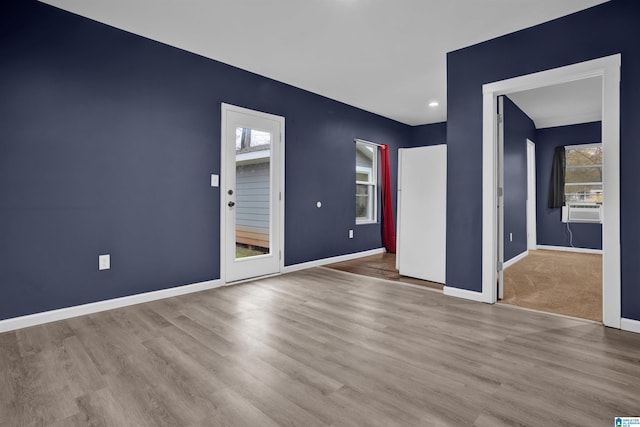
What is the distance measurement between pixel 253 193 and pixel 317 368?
262cm

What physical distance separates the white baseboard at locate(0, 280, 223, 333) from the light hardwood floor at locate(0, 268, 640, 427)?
0.10 metres

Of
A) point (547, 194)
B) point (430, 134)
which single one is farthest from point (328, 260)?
point (547, 194)

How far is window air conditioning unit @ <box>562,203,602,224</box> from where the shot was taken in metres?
6.62

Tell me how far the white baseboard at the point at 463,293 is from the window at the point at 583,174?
5.11 meters

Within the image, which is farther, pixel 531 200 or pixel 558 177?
pixel 531 200

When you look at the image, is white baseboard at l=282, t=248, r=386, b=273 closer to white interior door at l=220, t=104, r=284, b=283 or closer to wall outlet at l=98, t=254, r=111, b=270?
white interior door at l=220, t=104, r=284, b=283

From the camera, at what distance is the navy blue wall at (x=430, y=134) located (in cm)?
684

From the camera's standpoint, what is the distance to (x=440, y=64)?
394 centimetres

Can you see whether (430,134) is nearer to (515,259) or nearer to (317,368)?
(515,259)

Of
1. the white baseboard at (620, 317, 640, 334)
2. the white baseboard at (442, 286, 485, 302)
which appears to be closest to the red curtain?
the white baseboard at (442, 286, 485, 302)

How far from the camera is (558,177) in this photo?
6.85 meters

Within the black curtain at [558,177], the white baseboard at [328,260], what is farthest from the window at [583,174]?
the white baseboard at [328,260]

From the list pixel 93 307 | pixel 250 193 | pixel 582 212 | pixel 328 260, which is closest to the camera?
pixel 93 307

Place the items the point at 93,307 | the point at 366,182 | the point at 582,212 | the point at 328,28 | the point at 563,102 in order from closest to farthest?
the point at 93,307
the point at 328,28
the point at 563,102
the point at 366,182
the point at 582,212
